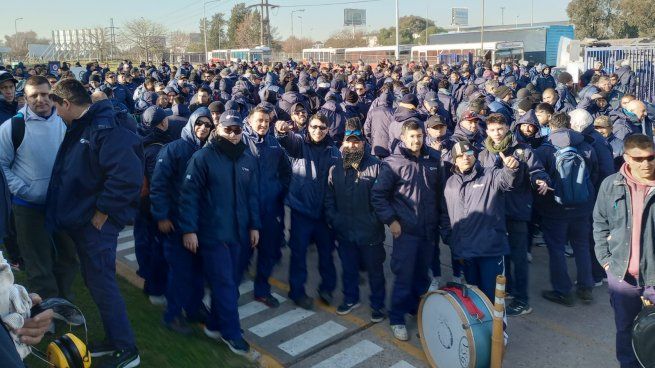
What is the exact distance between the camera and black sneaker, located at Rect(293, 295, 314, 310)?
5.64 m

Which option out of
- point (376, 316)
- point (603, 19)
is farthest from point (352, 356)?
point (603, 19)

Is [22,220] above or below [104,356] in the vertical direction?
above

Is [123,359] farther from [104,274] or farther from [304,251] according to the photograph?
[304,251]

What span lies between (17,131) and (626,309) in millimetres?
4988

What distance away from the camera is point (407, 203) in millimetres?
4957

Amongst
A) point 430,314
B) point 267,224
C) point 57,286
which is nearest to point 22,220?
point 57,286

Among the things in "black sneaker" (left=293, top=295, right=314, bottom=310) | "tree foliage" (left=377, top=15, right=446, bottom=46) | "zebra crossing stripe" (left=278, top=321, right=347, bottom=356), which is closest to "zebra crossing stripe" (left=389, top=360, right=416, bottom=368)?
"zebra crossing stripe" (left=278, top=321, right=347, bottom=356)

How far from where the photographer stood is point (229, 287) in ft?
15.1

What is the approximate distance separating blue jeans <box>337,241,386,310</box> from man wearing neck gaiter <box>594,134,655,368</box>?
6.32 feet

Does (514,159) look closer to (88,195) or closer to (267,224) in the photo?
(267,224)

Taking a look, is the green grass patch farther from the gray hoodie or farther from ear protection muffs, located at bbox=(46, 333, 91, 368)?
ear protection muffs, located at bbox=(46, 333, 91, 368)

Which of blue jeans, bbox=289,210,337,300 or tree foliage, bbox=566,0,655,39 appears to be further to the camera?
tree foliage, bbox=566,0,655,39

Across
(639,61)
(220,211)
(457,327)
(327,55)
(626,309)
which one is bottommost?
(457,327)

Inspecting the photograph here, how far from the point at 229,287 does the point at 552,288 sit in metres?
3.51
